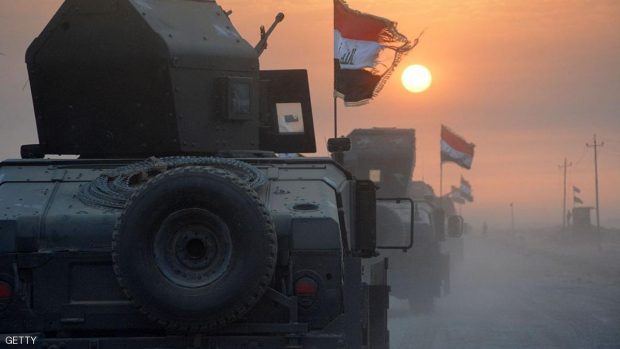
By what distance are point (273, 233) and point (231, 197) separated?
0.36 m

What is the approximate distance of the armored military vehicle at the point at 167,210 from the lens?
8.25 metres

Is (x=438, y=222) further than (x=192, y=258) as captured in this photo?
Yes

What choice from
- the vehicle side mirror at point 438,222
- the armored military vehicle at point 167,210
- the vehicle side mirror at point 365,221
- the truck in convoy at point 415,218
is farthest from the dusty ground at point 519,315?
the vehicle side mirror at point 365,221

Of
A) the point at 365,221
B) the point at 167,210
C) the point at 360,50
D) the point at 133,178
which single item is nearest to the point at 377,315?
the point at 365,221

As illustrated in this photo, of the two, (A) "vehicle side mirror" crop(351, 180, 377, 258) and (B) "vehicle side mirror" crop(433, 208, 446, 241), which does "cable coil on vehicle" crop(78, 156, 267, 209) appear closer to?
(A) "vehicle side mirror" crop(351, 180, 377, 258)

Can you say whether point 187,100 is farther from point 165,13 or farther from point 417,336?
point 417,336

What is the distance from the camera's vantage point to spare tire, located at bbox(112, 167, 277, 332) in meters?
8.20

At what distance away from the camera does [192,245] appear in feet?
27.4

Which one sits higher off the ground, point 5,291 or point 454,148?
point 454,148

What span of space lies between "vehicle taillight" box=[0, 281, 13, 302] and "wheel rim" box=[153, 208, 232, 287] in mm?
1156

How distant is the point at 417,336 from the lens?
66.3 feet

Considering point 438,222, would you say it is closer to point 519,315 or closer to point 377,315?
point 519,315

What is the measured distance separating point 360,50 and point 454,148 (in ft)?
104

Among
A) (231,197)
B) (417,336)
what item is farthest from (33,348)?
(417,336)
